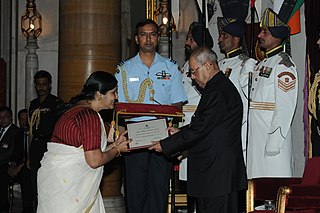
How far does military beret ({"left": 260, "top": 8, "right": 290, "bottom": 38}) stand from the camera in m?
8.37

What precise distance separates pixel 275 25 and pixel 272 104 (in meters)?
0.69

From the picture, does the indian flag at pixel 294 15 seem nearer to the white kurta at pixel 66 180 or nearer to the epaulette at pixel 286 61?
the epaulette at pixel 286 61

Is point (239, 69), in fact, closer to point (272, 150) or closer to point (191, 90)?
point (191, 90)

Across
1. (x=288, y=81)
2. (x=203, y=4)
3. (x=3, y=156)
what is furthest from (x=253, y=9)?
(x=3, y=156)

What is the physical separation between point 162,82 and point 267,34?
1010 millimetres

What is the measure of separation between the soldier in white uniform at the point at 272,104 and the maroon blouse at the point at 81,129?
209cm

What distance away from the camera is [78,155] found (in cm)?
687

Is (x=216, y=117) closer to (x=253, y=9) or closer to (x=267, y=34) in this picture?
(x=267, y=34)

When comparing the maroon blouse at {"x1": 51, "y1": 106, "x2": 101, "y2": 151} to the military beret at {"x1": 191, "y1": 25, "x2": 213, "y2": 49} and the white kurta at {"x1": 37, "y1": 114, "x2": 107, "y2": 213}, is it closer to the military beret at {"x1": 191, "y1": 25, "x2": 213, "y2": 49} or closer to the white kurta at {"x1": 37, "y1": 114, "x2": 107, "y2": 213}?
the white kurta at {"x1": 37, "y1": 114, "x2": 107, "y2": 213}

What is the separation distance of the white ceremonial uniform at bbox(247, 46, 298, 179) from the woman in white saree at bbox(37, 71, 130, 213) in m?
1.86

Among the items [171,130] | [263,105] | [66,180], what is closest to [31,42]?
[263,105]

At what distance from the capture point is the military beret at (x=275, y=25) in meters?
8.37

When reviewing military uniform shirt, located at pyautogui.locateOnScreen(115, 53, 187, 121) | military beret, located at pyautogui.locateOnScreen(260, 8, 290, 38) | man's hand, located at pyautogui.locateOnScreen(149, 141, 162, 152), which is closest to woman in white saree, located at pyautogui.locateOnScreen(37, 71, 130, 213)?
man's hand, located at pyautogui.locateOnScreen(149, 141, 162, 152)

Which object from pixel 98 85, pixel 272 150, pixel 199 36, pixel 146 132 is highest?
pixel 199 36
